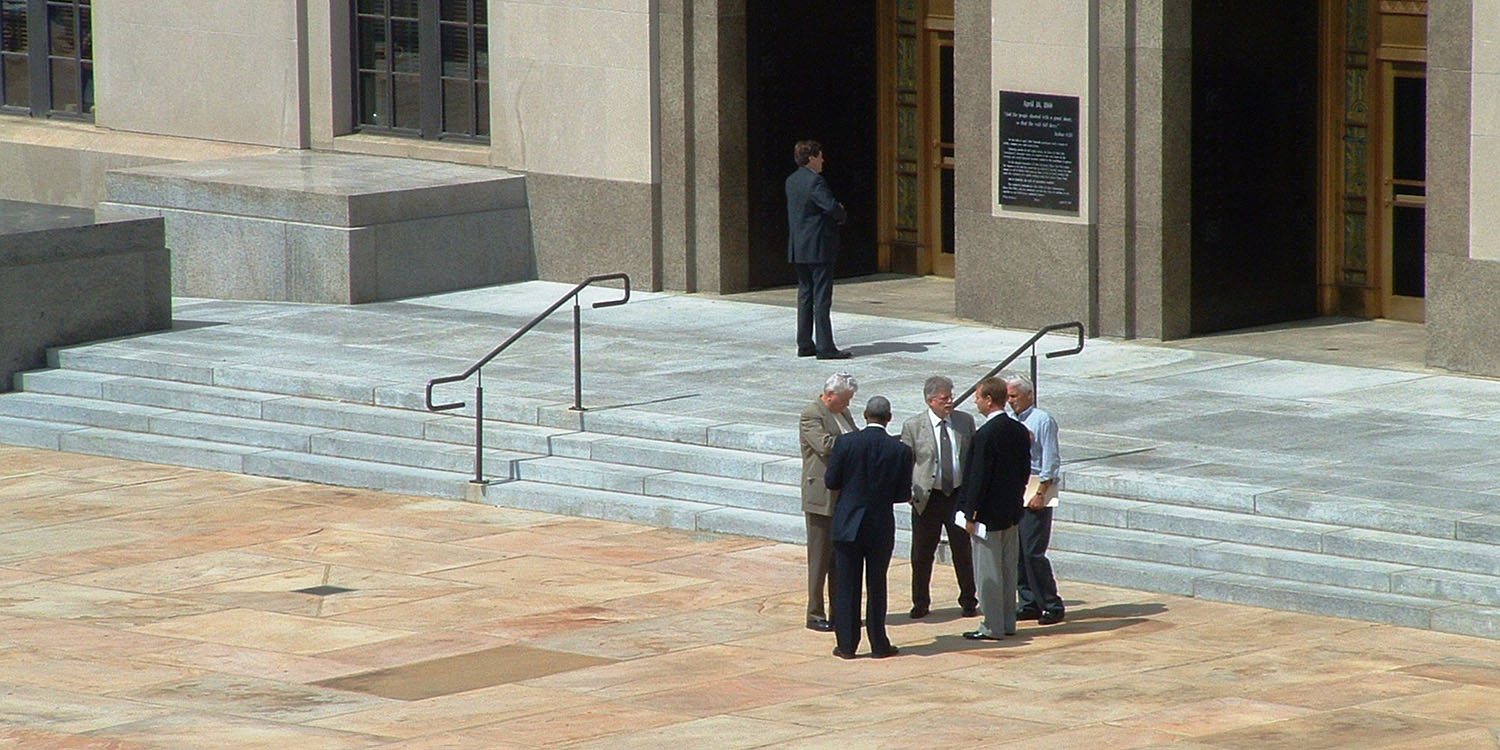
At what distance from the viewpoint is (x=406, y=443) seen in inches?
790

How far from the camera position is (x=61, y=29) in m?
30.8

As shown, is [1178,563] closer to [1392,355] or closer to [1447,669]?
[1447,669]

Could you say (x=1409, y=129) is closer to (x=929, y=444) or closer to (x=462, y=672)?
(x=929, y=444)

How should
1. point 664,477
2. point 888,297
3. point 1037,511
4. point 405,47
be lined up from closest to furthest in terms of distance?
point 1037,511
point 664,477
point 888,297
point 405,47

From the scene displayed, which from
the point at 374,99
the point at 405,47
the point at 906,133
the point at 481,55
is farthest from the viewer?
the point at 374,99

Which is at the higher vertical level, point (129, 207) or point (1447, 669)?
point (129, 207)

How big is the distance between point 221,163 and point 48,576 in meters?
10.9

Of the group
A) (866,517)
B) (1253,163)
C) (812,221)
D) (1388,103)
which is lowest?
(866,517)

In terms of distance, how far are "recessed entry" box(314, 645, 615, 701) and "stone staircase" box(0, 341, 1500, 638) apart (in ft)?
10.3

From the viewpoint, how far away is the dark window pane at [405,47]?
2775 centimetres

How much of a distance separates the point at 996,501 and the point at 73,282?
11.7m

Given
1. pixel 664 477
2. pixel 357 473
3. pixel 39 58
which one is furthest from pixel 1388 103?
pixel 39 58

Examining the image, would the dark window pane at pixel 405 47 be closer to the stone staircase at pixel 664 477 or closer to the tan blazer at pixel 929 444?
the stone staircase at pixel 664 477

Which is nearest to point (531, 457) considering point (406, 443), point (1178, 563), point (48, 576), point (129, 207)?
point (406, 443)
